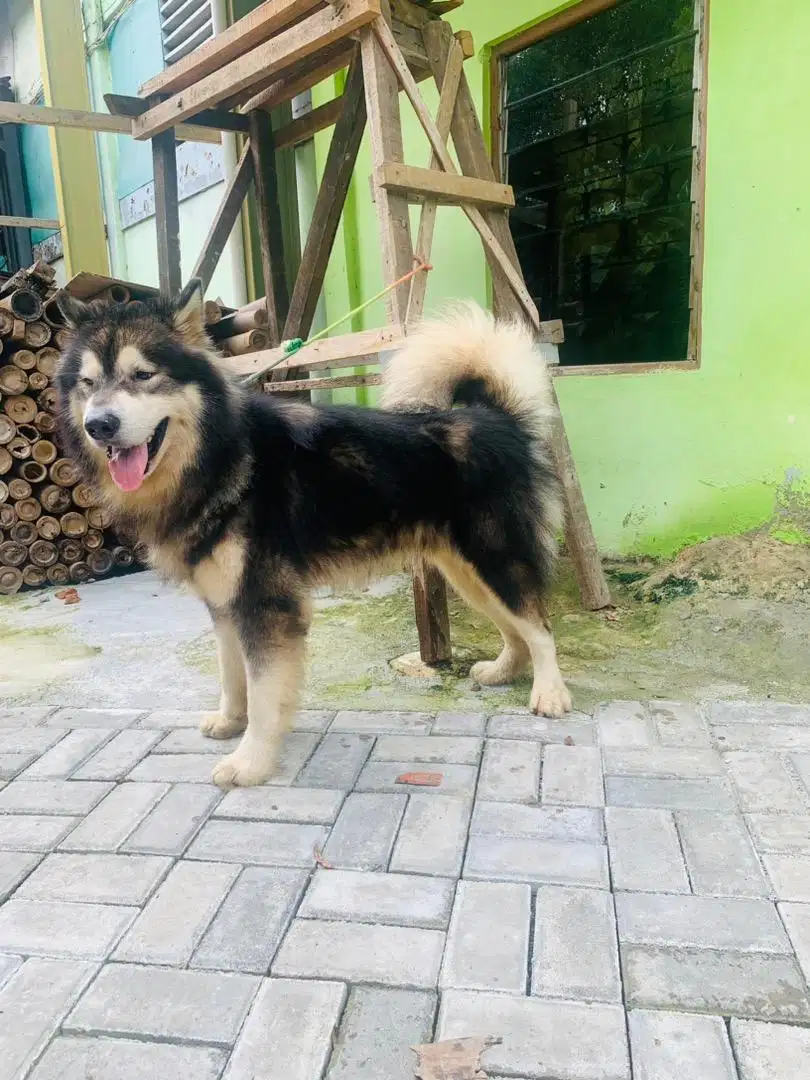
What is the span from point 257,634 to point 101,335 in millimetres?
970

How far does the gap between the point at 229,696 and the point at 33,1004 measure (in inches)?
47.3

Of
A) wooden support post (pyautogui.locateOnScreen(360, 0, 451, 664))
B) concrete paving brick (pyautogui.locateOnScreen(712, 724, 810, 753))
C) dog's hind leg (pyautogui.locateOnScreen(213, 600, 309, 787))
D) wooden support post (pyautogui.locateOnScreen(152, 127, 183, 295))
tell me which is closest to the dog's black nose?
dog's hind leg (pyautogui.locateOnScreen(213, 600, 309, 787))

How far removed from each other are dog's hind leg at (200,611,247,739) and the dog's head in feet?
1.89

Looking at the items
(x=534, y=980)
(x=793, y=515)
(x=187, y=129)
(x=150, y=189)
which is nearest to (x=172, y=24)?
(x=150, y=189)

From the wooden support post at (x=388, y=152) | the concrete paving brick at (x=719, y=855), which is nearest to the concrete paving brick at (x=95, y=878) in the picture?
the concrete paving brick at (x=719, y=855)

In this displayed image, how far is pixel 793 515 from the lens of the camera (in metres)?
3.45

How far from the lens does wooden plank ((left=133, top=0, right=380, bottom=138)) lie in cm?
263

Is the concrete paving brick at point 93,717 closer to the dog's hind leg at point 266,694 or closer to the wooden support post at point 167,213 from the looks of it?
the dog's hind leg at point 266,694

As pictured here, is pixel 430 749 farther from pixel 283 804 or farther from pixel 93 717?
pixel 93 717

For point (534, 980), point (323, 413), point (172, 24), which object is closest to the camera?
point (534, 980)

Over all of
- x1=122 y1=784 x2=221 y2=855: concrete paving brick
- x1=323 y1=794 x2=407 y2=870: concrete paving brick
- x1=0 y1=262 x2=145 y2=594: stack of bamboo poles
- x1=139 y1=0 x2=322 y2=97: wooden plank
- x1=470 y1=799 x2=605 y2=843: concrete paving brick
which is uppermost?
x1=139 y1=0 x2=322 y2=97: wooden plank

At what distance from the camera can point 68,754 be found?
2.43 meters

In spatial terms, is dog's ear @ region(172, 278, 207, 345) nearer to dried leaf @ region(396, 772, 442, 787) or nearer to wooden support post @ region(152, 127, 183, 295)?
dried leaf @ region(396, 772, 442, 787)

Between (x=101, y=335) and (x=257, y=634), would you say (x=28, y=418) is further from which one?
(x=257, y=634)
